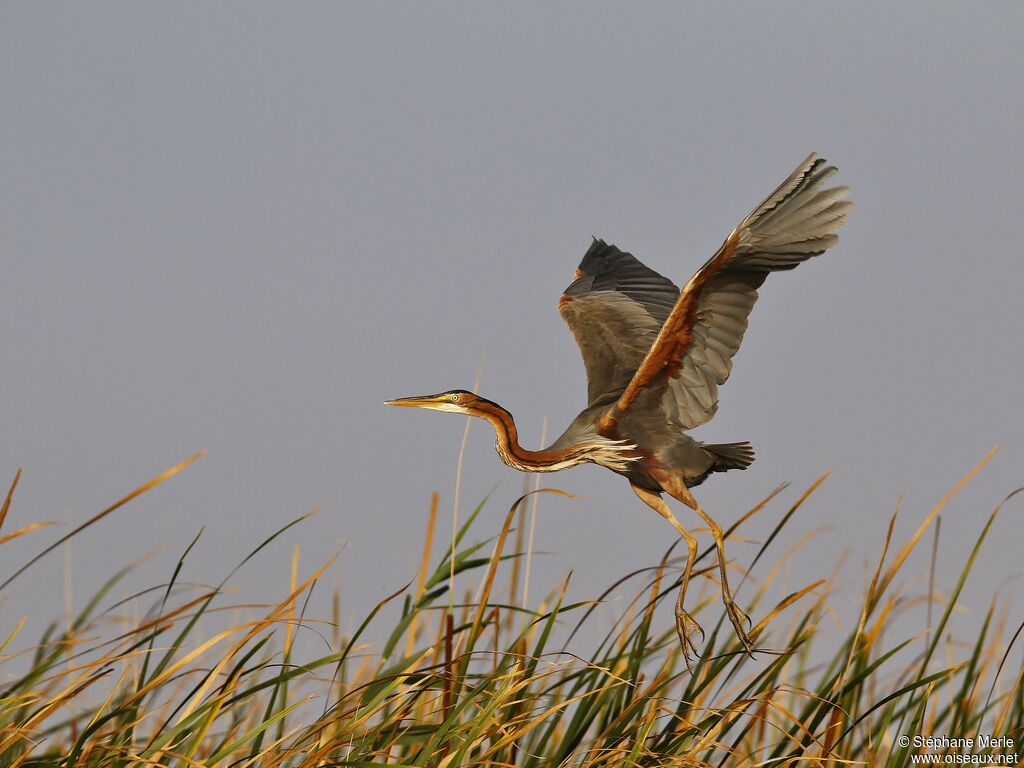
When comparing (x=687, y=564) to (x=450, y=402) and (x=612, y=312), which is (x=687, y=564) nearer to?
(x=450, y=402)

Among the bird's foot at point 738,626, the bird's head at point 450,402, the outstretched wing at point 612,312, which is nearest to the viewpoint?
the bird's foot at point 738,626

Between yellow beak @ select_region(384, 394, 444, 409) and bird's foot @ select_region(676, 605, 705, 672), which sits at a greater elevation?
yellow beak @ select_region(384, 394, 444, 409)

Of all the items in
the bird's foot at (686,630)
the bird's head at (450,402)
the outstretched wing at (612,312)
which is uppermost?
the outstretched wing at (612,312)

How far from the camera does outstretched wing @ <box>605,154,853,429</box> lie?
3818mm

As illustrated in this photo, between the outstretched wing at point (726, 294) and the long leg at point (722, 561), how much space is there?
0.27 meters

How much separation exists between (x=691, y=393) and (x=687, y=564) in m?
0.65

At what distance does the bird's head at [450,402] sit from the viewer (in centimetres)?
412

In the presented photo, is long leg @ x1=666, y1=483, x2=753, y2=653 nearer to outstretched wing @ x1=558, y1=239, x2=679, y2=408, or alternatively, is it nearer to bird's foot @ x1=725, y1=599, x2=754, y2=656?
bird's foot @ x1=725, y1=599, x2=754, y2=656

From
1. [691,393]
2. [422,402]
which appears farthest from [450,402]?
[691,393]

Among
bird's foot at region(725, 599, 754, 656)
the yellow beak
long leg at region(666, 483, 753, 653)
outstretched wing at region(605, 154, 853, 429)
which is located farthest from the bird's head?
bird's foot at region(725, 599, 754, 656)

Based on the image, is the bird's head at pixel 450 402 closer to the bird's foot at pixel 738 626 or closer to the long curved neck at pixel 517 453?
the long curved neck at pixel 517 453

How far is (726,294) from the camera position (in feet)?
13.1

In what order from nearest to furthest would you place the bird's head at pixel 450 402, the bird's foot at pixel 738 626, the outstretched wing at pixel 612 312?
1. the bird's foot at pixel 738 626
2. the bird's head at pixel 450 402
3. the outstretched wing at pixel 612 312

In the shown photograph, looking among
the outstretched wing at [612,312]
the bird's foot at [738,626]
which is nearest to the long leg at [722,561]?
the bird's foot at [738,626]
